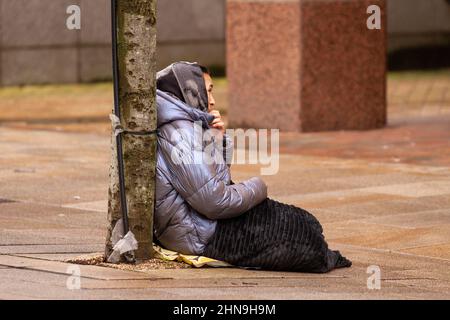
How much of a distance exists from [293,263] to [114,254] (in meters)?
1.00

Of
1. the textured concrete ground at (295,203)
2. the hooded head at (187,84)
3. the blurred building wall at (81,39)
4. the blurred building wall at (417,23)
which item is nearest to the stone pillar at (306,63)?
the textured concrete ground at (295,203)

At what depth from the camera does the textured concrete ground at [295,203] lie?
6945 millimetres

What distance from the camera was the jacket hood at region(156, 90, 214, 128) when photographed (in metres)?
7.46

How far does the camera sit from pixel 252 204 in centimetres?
743

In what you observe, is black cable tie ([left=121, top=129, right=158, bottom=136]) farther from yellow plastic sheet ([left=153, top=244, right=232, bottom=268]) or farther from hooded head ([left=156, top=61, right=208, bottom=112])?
yellow plastic sheet ([left=153, top=244, right=232, bottom=268])

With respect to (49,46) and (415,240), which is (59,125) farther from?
(415,240)

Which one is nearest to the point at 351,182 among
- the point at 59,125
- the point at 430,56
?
the point at 59,125

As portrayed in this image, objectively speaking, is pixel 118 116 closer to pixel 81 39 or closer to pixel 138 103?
pixel 138 103

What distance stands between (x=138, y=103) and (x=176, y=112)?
0.77 feet

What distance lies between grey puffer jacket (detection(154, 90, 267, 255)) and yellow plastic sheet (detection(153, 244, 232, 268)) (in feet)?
0.12

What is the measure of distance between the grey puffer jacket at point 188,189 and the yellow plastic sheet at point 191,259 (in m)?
0.04

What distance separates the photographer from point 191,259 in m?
7.45

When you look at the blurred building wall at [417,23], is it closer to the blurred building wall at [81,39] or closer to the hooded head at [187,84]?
the blurred building wall at [81,39]

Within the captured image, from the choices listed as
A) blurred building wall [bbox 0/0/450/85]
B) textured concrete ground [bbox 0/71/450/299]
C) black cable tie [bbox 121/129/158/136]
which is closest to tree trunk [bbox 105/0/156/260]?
black cable tie [bbox 121/129/158/136]
